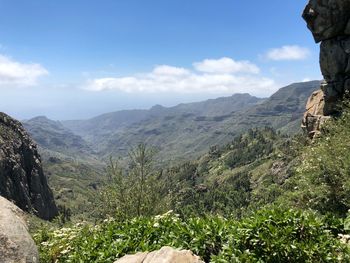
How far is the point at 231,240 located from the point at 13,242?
7.40 m

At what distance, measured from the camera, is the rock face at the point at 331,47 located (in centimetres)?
4762

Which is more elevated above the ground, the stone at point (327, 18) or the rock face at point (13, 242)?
the stone at point (327, 18)

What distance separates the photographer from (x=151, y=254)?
41.1ft

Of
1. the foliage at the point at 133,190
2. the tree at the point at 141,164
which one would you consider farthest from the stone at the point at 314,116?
the foliage at the point at 133,190

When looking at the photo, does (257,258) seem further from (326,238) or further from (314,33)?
(314,33)

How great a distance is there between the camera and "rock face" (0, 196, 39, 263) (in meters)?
12.9

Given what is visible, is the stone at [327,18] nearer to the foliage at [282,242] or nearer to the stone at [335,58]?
the stone at [335,58]

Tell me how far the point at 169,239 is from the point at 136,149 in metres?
17.9

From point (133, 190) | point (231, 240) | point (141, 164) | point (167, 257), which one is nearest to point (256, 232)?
point (231, 240)

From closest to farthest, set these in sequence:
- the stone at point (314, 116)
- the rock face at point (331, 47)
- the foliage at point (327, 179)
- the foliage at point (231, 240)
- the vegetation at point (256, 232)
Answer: the foliage at point (231, 240)
the vegetation at point (256, 232)
the foliage at point (327, 179)
the rock face at point (331, 47)
the stone at point (314, 116)

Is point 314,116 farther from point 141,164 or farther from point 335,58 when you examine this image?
point 141,164

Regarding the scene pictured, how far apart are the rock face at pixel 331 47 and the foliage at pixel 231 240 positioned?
123ft

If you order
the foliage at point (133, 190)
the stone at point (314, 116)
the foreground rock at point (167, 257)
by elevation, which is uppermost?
the stone at point (314, 116)

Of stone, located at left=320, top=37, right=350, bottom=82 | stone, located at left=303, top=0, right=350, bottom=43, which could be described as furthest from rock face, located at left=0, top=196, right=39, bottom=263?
stone, located at left=303, top=0, right=350, bottom=43
